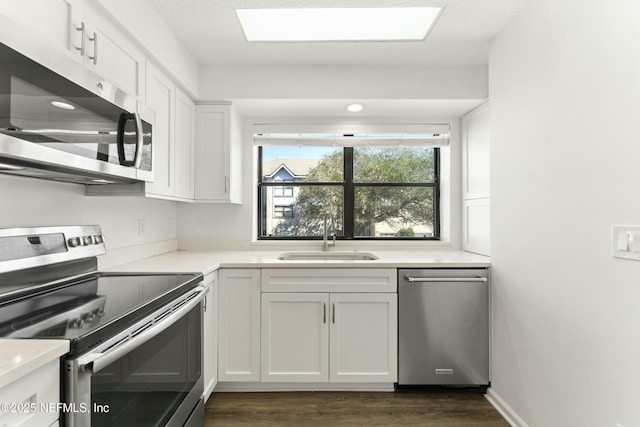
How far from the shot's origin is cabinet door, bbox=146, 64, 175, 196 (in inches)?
73.7

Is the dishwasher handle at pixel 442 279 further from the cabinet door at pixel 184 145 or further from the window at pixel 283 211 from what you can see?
the cabinet door at pixel 184 145

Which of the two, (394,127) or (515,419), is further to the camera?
(394,127)

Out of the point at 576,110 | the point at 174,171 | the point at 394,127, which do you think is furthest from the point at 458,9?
the point at 174,171

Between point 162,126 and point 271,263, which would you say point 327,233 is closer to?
point 271,263

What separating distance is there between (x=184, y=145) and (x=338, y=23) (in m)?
1.26

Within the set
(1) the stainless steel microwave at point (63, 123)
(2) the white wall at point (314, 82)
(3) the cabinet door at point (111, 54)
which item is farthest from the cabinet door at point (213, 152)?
(1) the stainless steel microwave at point (63, 123)

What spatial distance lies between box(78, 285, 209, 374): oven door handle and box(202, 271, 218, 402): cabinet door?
1.67 feet

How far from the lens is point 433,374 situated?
2203 millimetres

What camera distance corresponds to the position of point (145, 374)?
47.0 inches

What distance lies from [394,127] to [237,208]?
1.50 m

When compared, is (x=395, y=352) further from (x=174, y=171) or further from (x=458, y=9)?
(x=458, y=9)

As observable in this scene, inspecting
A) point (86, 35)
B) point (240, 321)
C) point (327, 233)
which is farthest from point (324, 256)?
point (86, 35)

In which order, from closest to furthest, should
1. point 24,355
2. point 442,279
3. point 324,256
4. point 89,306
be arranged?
point 24,355, point 89,306, point 442,279, point 324,256

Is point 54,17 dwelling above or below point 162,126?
above
